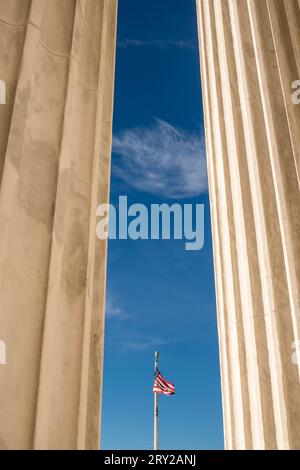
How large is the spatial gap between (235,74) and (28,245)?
22470mm

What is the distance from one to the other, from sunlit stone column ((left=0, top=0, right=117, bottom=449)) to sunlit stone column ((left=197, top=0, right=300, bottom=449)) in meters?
9.74

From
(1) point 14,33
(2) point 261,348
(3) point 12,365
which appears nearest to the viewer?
(3) point 12,365

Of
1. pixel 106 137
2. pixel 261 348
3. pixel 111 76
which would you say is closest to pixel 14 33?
pixel 106 137

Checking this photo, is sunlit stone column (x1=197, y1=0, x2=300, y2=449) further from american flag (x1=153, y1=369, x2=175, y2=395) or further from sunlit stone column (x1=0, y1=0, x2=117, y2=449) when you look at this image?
american flag (x1=153, y1=369, x2=175, y2=395)

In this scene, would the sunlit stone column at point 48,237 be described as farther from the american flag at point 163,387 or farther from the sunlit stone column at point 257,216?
the american flag at point 163,387

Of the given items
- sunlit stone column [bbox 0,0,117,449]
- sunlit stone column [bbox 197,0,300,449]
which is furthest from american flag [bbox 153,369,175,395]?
sunlit stone column [bbox 0,0,117,449]

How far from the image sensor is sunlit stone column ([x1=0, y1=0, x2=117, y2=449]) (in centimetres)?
1025

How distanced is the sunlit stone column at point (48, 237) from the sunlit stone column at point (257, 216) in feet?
31.9

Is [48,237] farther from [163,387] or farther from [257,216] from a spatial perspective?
[163,387]

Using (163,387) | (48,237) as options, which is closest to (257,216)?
(48,237)

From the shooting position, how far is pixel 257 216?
79.9ft
